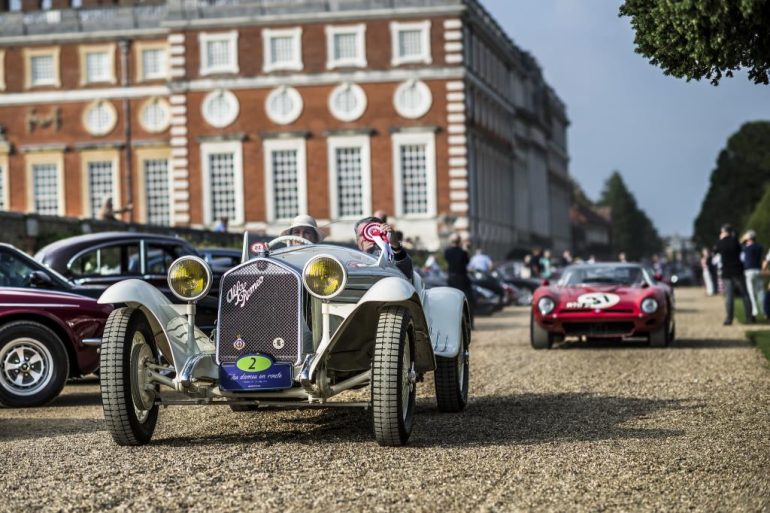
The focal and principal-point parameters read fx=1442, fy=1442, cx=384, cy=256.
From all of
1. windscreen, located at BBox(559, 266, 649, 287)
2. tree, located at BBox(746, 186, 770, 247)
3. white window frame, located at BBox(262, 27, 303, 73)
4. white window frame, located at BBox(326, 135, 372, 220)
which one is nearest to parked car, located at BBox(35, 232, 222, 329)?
windscreen, located at BBox(559, 266, 649, 287)

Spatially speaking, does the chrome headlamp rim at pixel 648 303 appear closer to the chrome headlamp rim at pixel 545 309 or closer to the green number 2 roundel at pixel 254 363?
the chrome headlamp rim at pixel 545 309

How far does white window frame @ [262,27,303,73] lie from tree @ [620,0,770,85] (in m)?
53.6

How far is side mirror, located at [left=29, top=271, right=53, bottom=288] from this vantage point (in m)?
14.5

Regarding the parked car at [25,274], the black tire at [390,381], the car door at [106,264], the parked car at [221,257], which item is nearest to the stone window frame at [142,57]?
the parked car at [221,257]

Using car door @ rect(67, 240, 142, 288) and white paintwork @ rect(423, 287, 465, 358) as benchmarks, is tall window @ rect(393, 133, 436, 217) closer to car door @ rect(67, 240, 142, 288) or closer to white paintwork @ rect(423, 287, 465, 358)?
car door @ rect(67, 240, 142, 288)

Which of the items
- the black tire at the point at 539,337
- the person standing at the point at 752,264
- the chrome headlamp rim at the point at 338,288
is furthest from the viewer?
the person standing at the point at 752,264

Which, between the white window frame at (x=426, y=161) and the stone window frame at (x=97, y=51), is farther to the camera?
the stone window frame at (x=97, y=51)

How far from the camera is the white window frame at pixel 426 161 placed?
63031mm

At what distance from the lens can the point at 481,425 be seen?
1114cm

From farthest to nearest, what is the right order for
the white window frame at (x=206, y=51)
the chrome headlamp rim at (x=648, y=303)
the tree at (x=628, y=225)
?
1. the tree at (x=628, y=225)
2. the white window frame at (x=206, y=51)
3. the chrome headlamp rim at (x=648, y=303)

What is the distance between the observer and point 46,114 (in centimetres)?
6769

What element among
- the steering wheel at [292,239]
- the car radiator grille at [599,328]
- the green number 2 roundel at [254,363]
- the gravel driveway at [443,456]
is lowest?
the gravel driveway at [443,456]

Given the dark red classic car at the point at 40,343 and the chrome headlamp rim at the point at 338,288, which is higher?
the chrome headlamp rim at the point at 338,288

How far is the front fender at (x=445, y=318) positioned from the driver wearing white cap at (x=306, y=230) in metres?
1.10
